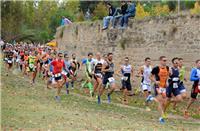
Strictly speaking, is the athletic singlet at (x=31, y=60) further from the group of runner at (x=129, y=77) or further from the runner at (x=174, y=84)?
the runner at (x=174, y=84)

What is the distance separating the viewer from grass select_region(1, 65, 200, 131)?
1068 cm

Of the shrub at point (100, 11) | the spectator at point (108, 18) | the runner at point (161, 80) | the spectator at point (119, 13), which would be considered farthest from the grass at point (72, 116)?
→ the shrub at point (100, 11)

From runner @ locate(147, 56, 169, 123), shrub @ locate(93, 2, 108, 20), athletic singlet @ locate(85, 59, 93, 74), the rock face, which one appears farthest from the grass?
shrub @ locate(93, 2, 108, 20)

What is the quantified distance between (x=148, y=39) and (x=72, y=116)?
10006 millimetres

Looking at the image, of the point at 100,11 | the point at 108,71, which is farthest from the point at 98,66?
the point at 100,11

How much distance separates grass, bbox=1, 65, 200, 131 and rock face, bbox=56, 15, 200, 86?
4.11 meters

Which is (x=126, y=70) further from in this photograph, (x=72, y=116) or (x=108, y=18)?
(x=108, y=18)

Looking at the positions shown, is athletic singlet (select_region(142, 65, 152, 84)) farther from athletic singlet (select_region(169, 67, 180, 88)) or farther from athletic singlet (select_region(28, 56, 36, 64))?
athletic singlet (select_region(28, 56, 36, 64))

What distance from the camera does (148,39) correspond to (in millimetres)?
21578

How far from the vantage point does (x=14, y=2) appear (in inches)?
2218

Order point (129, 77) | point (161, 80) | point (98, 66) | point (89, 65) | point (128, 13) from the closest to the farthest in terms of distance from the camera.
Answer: point (161, 80), point (98, 66), point (129, 77), point (89, 65), point (128, 13)

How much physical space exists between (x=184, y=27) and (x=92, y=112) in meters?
7.36

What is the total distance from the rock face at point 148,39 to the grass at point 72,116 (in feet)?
13.5

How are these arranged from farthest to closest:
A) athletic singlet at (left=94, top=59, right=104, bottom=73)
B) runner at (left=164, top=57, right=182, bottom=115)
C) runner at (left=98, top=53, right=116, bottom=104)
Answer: athletic singlet at (left=94, top=59, right=104, bottom=73), runner at (left=98, top=53, right=116, bottom=104), runner at (left=164, top=57, right=182, bottom=115)
